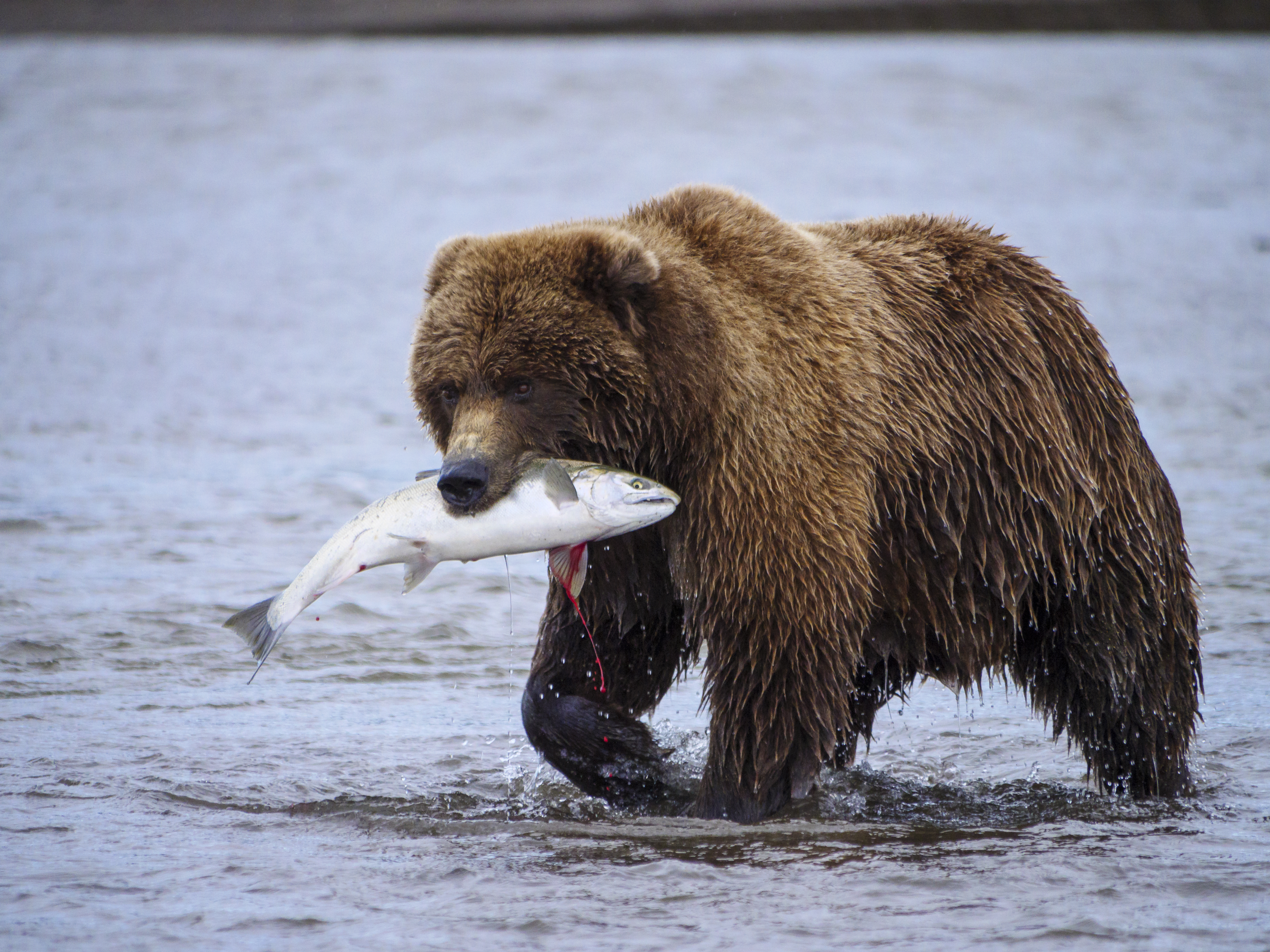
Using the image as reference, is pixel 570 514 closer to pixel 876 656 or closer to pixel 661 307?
pixel 661 307

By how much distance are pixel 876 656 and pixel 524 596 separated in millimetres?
3385

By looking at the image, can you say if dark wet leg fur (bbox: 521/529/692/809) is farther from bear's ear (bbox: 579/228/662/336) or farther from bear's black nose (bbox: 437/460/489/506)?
bear's ear (bbox: 579/228/662/336)

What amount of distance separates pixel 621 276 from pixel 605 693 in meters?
1.42

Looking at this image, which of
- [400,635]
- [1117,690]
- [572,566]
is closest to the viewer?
[572,566]

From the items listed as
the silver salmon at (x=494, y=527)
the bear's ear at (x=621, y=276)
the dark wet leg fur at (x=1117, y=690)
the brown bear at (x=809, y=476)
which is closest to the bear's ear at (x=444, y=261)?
the brown bear at (x=809, y=476)

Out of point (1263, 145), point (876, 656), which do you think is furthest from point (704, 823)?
point (1263, 145)

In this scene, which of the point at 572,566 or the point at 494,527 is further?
the point at 572,566

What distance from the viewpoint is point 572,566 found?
4.74 metres

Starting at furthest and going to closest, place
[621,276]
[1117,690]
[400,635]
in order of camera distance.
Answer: [400,635] < [1117,690] < [621,276]

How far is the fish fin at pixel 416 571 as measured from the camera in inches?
181

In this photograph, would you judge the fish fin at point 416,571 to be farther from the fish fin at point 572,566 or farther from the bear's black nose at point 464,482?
the fish fin at point 572,566

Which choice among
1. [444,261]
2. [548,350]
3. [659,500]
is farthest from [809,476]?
[444,261]

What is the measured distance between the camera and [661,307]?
4.72m

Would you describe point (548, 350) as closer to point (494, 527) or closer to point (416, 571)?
point (494, 527)
